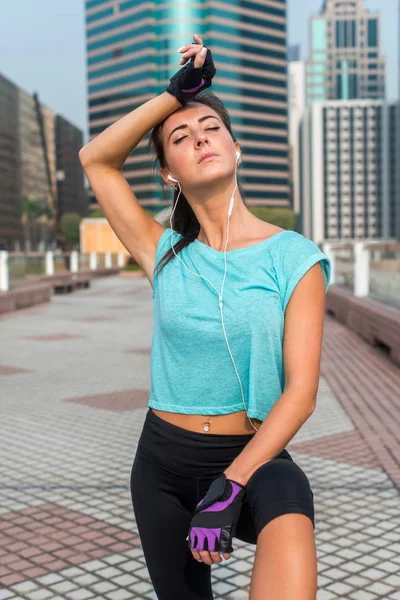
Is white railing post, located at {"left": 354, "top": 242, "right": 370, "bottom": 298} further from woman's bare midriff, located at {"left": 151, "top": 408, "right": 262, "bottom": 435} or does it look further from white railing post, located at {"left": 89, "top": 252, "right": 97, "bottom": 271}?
white railing post, located at {"left": 89, "top": 252, "right": 97, "bottom": 271}

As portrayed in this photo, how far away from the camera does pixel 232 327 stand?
73.4 inches

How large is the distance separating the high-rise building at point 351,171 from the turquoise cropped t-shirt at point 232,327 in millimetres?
170210

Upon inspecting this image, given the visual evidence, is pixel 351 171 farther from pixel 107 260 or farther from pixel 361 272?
pixel 361 272

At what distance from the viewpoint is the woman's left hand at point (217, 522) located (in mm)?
1636

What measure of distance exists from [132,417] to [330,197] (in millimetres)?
170225

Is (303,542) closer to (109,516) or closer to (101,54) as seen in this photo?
(109,516)

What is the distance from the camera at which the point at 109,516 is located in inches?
170

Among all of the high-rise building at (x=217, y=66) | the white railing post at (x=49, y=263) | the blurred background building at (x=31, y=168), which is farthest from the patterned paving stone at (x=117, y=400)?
the high-rise building at (x=217, y=66)

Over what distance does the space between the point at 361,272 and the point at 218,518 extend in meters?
12.8

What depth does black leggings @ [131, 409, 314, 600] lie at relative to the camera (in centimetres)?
189

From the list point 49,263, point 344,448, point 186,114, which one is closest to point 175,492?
point 186,114

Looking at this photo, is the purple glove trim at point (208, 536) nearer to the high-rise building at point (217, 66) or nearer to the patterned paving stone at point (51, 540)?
the patterned paving stone at point (51, 540)

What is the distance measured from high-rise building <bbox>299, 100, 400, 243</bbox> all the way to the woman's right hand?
170062 mm

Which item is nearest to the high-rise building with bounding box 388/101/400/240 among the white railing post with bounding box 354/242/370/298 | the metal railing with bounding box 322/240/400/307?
the metal railing with bounding box 322/240/400/307
